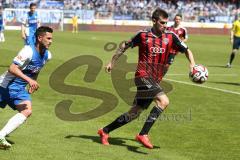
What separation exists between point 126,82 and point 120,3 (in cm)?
4954

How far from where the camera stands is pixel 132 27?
2354 inches

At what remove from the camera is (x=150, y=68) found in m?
8.88

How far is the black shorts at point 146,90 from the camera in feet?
28.7

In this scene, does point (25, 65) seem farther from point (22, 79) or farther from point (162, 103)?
point (162, 103)

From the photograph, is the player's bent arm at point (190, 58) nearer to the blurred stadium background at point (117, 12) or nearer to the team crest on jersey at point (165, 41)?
the team crest on jersey at point (165, 41)

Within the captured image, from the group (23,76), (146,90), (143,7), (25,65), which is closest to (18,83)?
(25,65)

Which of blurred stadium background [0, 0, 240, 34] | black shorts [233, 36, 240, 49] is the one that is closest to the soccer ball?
black shorts [233, 36, 240, 49]

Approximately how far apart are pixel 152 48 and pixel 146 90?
68 cm

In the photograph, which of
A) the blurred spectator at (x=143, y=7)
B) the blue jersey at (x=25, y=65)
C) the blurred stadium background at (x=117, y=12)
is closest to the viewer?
the blue jersey at (x=25, y=65)

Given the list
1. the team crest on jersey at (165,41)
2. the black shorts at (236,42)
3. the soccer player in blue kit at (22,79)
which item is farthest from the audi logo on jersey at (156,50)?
the black shorts at (236,42)

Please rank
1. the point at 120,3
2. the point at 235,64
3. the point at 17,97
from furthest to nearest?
the point at 120,3 → the point at 235,64 → the point at 17,97

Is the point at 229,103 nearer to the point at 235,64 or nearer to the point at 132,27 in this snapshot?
the point at 235,64

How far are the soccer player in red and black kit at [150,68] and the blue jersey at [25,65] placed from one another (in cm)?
118

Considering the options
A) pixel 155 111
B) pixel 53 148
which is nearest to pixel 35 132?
pixel 53 148
